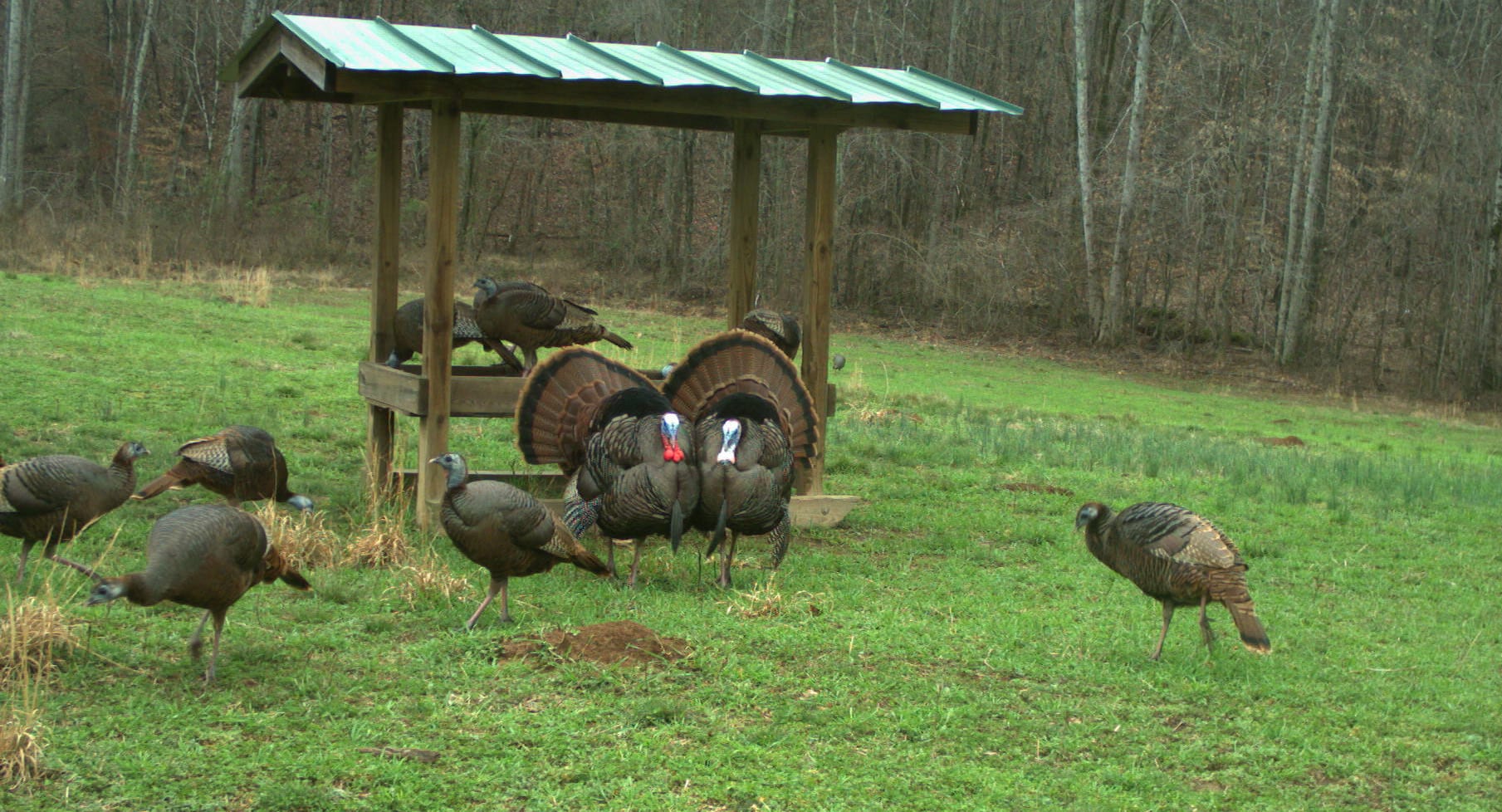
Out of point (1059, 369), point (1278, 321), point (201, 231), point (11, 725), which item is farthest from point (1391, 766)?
point (201, 231)

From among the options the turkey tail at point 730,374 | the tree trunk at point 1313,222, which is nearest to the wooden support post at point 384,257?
the turkey tail at point 730,374

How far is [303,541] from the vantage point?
750 centimetres

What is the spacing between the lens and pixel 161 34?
4184 centimetres

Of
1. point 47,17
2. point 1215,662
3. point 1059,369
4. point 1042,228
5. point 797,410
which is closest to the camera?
point 1215,662

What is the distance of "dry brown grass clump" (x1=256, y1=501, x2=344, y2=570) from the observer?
7434 millimetres

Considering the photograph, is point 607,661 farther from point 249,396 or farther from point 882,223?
point 882,223

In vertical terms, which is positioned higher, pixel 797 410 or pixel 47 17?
pixel 47 17

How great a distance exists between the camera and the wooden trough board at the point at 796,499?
31.7 feet

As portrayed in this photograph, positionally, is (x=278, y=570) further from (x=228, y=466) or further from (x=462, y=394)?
(x=462, y=394)

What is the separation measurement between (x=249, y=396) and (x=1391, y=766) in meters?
10.7

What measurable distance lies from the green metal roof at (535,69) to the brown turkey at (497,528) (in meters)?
2.61

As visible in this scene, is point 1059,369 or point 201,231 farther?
point 201,231

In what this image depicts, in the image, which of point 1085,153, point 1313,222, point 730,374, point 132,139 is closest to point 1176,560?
point 730,374

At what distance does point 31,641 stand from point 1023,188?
3349cm
